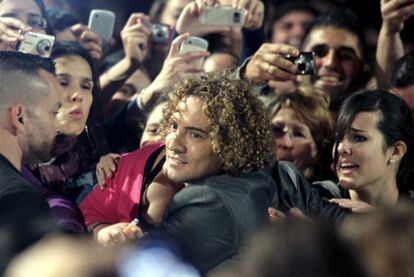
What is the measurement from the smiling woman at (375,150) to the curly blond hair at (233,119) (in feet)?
1.57

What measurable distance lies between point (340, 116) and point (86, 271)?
238 cm

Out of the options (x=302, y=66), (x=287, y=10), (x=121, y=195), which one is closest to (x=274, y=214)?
(x=121, y=195)

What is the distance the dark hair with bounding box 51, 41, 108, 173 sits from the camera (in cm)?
427

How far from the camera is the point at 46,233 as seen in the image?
2873 mm

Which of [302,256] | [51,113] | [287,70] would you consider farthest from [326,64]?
[302,256]

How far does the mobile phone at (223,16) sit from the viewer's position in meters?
A: 4.79

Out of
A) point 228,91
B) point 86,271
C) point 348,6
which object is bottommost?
point 348,6

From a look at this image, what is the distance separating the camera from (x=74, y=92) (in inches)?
168

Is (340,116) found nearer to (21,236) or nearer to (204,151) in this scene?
(204,151)

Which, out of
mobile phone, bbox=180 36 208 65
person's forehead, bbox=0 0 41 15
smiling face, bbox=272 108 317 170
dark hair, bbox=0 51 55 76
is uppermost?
dark hair, bbox=0 51 55 76

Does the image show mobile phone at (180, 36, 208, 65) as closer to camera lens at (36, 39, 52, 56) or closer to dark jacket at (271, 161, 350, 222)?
camera lens at (36, 39, 52, 56)

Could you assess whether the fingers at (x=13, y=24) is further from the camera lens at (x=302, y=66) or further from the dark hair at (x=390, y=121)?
the dark hair at (x=390, y=121)

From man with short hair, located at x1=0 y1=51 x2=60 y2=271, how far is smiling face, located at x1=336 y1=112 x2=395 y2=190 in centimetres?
116

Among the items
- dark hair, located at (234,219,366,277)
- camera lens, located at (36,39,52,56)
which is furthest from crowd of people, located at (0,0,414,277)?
camera lens, located at (36,39,52,56)
